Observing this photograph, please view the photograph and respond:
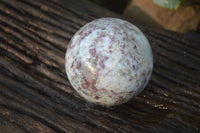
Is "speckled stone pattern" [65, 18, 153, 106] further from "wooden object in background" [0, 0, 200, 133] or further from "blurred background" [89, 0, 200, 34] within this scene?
"blurred background" [89, 0, 200, 34]

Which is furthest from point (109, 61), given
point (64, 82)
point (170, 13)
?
point (170, 13)

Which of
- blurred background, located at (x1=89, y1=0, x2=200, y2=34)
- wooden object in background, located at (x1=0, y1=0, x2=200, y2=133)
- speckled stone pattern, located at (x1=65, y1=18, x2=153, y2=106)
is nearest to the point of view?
speckled stone pattern, located at (x1=65, y1=18, x2=153, y2=106)

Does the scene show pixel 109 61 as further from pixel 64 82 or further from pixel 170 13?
pixel 170 13

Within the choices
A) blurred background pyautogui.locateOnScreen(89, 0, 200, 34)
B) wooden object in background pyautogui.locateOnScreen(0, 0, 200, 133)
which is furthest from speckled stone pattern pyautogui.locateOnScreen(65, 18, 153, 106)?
blurred background pyautogui.locateOnScreen(89, 0, 200, 34)

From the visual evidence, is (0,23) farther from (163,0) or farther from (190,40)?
(190,40)

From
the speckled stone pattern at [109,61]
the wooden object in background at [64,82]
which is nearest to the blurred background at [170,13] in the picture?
the wooden object in background at [64,82]

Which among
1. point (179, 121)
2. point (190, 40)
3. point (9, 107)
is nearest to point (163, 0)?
point (190, 40)
